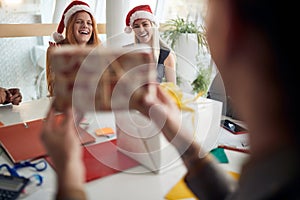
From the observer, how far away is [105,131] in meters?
0.97

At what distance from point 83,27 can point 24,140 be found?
1.05m

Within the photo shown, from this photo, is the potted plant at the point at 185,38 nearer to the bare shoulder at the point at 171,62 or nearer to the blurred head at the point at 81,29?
the bare shoulder at the point at 171,62

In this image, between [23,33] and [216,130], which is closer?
[216,130]

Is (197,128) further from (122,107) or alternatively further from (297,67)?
(297,67)

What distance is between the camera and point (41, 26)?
238cm

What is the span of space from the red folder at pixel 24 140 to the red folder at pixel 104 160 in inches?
2.0

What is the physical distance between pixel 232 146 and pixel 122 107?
1.66 feet

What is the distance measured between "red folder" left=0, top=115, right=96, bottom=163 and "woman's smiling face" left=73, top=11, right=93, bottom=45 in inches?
32.7

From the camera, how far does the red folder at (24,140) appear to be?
32.6 inches

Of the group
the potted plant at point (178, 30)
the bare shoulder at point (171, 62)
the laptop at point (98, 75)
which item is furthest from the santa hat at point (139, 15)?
the laptop at point (98, 75)

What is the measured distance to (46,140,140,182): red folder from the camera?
2.48 ft

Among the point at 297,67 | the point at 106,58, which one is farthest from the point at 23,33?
the point at 297,67

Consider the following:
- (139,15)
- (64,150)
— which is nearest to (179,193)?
(64,150)

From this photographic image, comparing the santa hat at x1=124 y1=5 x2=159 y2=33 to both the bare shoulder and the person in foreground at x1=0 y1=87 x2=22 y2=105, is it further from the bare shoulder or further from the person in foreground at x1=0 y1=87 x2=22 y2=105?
the person in foreground at x1=0 y1=87 x2=22 y2=105
